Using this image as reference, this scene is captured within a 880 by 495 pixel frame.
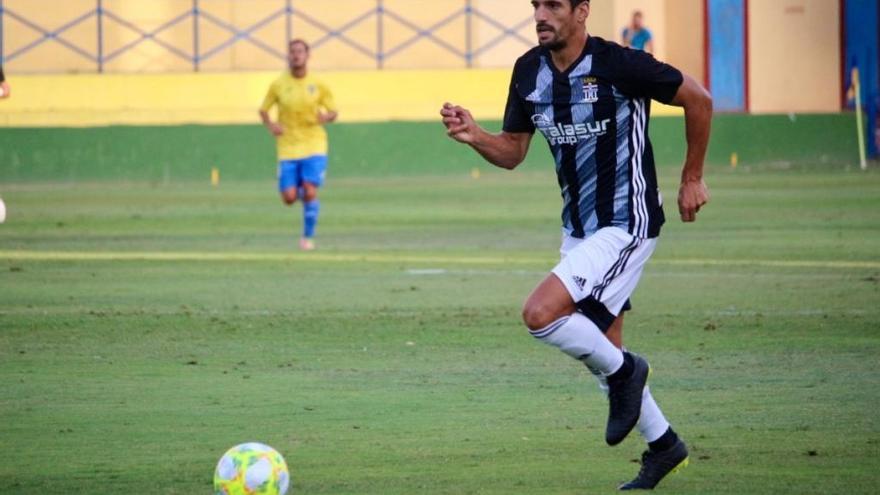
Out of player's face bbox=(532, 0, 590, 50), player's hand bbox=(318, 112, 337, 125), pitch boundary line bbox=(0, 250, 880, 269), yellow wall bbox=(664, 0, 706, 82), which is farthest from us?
yellow wall bbox=(664, 0, 706, 82)

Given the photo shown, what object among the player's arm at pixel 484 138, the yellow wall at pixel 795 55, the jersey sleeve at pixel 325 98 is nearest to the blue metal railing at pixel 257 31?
the yellow wall at pixel 795 55

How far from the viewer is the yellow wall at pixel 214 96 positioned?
37.7 metres

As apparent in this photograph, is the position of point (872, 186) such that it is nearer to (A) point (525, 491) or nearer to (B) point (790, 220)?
(B) point (790, 220)

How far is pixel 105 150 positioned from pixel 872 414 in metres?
27.9

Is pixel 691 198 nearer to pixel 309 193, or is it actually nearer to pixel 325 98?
pixel 309 193

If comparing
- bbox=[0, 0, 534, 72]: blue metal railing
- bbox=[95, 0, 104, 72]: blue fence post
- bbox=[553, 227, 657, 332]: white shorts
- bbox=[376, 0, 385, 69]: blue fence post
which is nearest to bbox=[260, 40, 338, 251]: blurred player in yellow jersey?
bbox=[553, 227, 657, 332]: white shorts

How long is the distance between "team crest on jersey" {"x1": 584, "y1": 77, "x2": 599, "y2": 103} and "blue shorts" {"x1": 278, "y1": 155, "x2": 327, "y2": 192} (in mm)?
14842

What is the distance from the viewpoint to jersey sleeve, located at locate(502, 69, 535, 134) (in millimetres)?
8812

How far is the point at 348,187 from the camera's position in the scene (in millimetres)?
34438

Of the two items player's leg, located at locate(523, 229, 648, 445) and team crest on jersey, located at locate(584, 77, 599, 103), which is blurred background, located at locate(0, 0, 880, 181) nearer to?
team crest on jersey, located at locate(584, 77, 599, 103)

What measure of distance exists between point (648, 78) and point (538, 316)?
119 cm

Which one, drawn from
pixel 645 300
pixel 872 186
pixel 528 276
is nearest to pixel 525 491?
pixel 645 300

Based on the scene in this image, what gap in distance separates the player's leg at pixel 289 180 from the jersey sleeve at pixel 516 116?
14464 millimetres

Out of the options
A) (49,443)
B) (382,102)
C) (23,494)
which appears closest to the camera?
(23,494)
